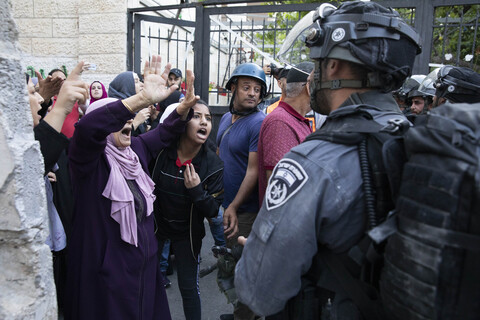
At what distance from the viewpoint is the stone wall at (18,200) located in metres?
1.25

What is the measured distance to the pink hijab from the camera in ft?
7.07

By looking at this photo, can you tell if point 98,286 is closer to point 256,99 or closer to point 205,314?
point 205,314

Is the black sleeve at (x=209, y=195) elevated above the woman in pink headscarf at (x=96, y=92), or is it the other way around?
the woman in pink headscarf at (x=96, y=92)

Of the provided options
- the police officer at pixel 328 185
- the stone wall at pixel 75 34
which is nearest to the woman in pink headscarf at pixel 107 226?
the police officer at pixel 328 185

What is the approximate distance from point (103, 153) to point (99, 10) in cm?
441

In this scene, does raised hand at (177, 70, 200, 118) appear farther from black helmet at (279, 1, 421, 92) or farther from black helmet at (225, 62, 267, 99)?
black helmet at (279, 1, 421, 92)

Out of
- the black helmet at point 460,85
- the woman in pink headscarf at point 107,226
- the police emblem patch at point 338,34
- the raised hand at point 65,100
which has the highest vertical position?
the police emblem patch at point 338,34

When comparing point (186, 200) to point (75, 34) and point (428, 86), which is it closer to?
point (428, 86)

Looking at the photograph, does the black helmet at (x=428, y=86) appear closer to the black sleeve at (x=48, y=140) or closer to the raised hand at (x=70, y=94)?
the raised hand at (x=70, y=94)

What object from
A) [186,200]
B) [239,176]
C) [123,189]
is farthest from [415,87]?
[123,189]


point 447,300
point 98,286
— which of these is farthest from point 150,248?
point 447,300

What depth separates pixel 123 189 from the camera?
2.20 metres

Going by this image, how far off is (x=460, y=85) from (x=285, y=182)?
201 cm

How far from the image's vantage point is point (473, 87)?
Result: 2527mm
